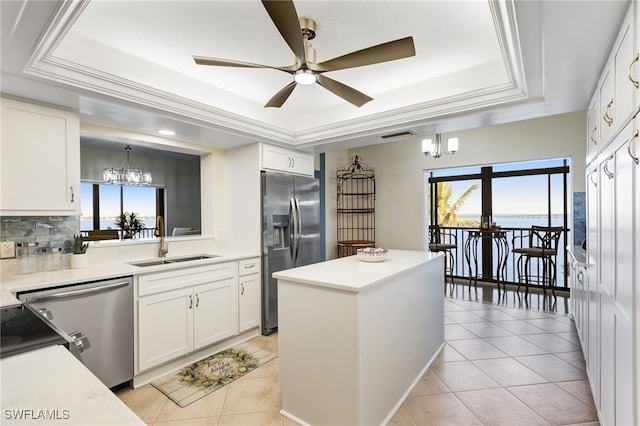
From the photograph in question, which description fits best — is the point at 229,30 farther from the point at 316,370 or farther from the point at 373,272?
the point at 316,370

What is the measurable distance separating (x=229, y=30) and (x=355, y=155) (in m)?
4.57

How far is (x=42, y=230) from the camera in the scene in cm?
253

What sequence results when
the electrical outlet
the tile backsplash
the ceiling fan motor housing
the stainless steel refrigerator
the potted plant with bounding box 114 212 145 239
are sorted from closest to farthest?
the ceiling fan motor housing, the electrical outlet, the tile backsplash, the stainless steel refrigerator, the potted plant with bounding box 114 212 145 239

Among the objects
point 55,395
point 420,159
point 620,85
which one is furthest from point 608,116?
point 420,159

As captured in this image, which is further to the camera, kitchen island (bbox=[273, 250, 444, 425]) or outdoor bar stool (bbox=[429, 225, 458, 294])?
outdoor bar stool (bbox=[429, 225, 458, 294])

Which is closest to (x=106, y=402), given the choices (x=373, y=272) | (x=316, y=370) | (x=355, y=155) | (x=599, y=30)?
(x=316, y=370)

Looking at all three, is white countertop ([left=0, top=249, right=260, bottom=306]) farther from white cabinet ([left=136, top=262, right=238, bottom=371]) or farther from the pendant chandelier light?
the pendant chandelier light

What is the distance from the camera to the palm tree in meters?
6.25

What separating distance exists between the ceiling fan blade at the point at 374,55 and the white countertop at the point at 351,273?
50.8 inches

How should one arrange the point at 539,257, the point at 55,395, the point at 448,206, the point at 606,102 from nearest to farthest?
the point at 55,395 < the point at 606,102 < the point at 539,257 < the point at 448,206

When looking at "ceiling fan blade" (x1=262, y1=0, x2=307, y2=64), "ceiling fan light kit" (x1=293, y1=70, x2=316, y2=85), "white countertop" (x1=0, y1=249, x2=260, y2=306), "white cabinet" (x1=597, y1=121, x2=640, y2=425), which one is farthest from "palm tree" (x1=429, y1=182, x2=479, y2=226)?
"ceiling fan blade" (x1=262, y1=0, x2=307, y2=64)

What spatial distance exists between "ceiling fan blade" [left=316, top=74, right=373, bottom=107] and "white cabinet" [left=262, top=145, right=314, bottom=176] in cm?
151

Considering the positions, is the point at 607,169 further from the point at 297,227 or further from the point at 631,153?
the point at 297,227

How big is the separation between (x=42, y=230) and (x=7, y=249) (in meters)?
0.27
